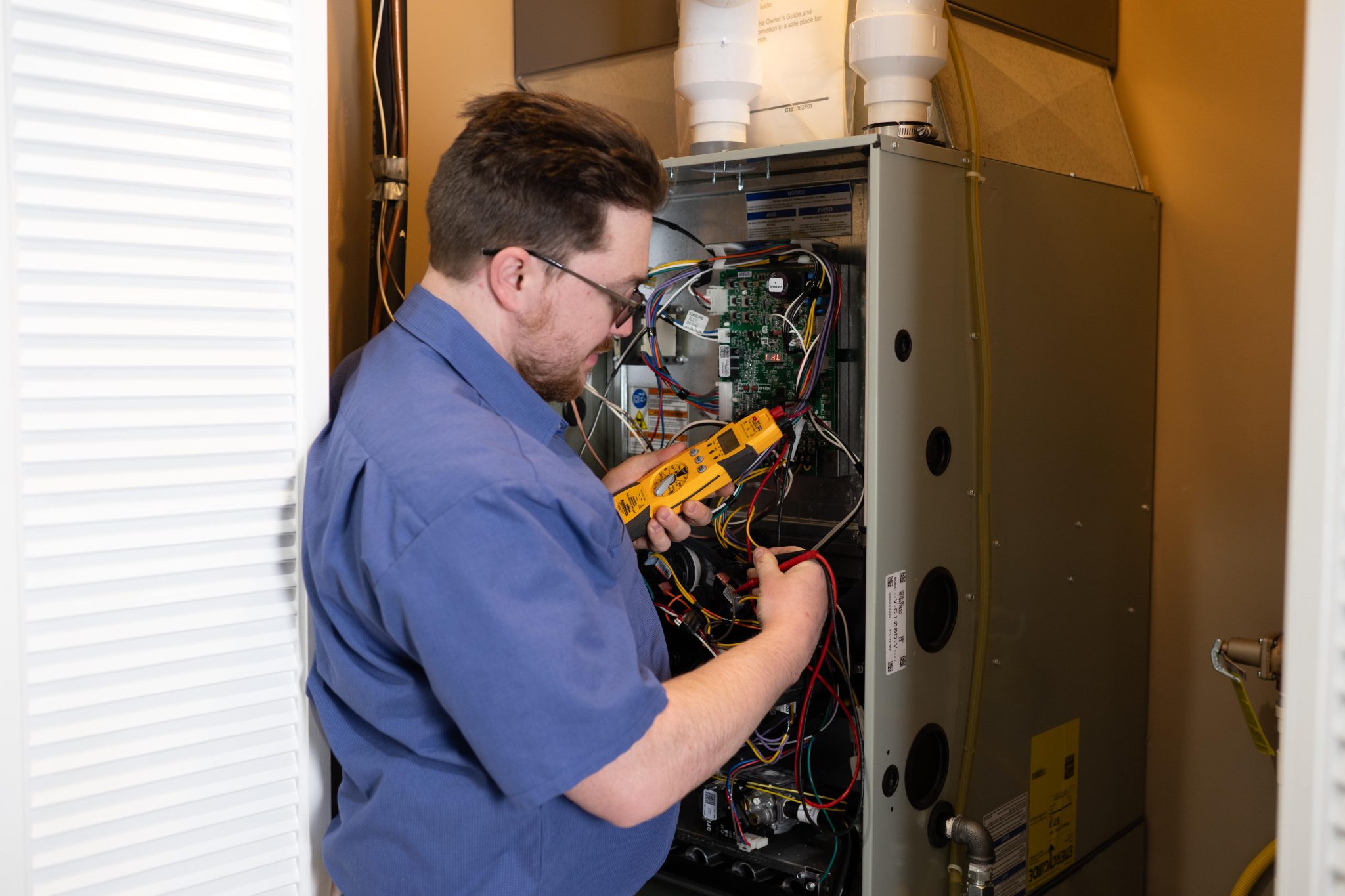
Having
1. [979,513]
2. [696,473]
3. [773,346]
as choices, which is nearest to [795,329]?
[773,346]

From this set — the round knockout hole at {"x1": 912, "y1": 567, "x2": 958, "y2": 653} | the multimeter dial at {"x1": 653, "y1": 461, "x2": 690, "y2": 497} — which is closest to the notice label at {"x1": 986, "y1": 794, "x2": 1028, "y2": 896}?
the round knockout hole at {"x1": 912, "y1": 567, "x2": 958, "y2": 653}

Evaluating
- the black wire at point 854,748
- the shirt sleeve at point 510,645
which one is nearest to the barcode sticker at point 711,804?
the black wire at point 854,748

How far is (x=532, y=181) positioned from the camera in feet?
3.96

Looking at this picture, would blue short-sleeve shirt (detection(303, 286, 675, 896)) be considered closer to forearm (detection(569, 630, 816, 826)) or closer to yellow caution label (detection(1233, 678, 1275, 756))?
forearm (detection(569, 630, 816, 826))

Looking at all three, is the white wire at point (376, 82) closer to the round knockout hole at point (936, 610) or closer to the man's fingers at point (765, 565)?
the man's fingers at point (765, 565)

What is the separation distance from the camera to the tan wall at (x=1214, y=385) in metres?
2.01

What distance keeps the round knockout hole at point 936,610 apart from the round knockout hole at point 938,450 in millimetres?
151

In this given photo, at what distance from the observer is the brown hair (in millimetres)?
1209

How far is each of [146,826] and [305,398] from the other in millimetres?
439

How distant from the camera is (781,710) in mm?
1682

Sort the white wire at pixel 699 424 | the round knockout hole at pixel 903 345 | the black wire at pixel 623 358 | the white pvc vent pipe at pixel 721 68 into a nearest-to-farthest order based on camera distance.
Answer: the round knockout hole at pixel 903 345
the white pvc vent pipe at pixel 721 68
the white wire at pixel 699 424
the black wire at pixel 623 358

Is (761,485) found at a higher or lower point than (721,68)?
lower

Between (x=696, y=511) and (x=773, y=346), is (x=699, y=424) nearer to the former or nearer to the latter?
(x=773, y=346)

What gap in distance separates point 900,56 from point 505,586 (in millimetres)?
1028
